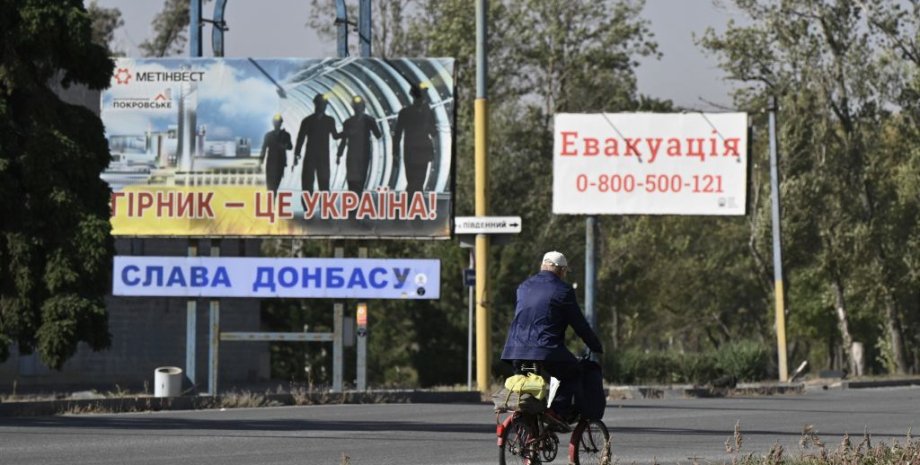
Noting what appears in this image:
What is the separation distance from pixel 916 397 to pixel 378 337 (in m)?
20.2

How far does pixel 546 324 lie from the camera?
11.9 meters

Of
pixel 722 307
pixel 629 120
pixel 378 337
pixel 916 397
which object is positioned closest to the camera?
pixel 916 397

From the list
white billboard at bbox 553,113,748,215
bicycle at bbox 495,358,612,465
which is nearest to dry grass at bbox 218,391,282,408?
bicycle at bbox 495,358,612,465

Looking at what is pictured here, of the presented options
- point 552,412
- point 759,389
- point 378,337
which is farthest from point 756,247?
point 552,412

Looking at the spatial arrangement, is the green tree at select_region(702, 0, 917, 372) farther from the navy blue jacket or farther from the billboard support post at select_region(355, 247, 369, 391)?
the navy blue jacket

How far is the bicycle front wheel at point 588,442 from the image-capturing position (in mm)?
12125

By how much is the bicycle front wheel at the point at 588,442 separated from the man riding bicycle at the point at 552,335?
0.12 m

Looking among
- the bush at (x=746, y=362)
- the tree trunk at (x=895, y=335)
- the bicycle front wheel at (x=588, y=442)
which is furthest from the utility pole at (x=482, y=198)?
the tree trunk at (x=895, y=335)

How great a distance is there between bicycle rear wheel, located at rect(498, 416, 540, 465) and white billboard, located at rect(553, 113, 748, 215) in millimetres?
26408

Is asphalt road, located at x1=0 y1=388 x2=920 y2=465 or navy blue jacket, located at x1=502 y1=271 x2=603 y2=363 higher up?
navy blue jacket, located at x1=502 y1=271 x2=603 y2=363

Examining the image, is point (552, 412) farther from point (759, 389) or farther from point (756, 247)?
point (756, 247)

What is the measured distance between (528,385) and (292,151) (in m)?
20.8

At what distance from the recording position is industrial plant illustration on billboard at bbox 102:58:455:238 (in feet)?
105

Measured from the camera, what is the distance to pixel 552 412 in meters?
12.0
